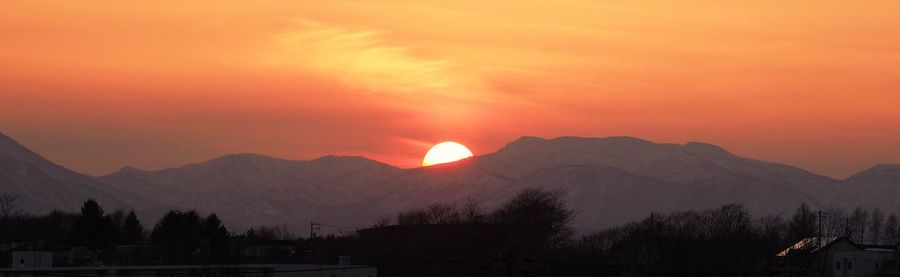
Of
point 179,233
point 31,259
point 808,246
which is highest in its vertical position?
point 179,233

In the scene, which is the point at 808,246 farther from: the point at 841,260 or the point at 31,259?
the point at 31,259

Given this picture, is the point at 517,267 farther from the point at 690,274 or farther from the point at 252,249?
the point at 252,249

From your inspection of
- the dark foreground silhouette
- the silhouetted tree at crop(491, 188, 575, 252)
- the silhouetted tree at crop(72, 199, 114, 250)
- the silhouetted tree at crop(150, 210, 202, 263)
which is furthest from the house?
the silhouetted tree at crop(72, 199, 114, 250)

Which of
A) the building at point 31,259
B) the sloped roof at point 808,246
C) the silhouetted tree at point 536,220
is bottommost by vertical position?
the building at point 31,259

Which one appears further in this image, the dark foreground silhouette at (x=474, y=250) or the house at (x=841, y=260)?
the house at (x=841, y=260)

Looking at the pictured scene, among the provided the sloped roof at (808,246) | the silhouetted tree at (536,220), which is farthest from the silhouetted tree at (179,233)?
the sloped roof at (808,246)

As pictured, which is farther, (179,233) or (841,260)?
(179,233)

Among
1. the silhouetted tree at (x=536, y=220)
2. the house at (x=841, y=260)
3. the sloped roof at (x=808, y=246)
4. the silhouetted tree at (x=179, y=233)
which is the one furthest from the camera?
the sloped roof at (x=808, y=246)

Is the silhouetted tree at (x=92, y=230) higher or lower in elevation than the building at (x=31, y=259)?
higher

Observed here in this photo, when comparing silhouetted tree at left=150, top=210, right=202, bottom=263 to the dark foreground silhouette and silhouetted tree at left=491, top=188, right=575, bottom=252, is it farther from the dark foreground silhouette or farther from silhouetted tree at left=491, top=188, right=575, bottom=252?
silhouetted tree at left=491, top=188, right=575, bottom=252

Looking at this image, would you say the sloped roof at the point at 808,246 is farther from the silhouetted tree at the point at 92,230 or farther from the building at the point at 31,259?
the building at the point at 31,259

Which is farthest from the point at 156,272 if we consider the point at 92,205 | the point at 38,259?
the point at 92,205

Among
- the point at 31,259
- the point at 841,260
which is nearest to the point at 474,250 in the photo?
the point at 841,260

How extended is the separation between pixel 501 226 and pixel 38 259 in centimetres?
4809
